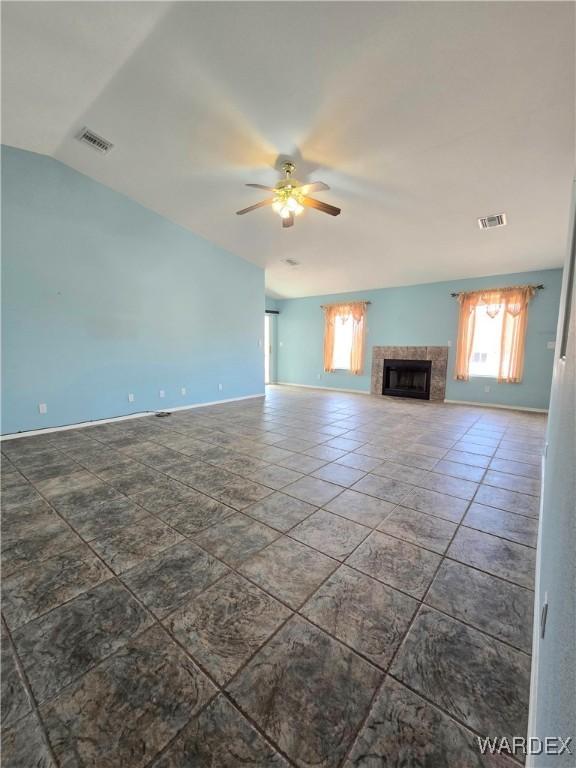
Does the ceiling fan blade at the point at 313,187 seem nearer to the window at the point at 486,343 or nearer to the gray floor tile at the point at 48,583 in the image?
the gray floor tile at the point at 48,583

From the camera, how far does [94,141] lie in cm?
338

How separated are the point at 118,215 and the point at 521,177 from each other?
5033 mm

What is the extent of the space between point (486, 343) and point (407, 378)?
1673 millimetres

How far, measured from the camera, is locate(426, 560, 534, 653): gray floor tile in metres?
1.26

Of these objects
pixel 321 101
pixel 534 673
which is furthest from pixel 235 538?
pixel 321 101

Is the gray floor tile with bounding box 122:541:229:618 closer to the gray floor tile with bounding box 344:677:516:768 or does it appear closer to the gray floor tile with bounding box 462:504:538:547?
the gray floor tile with bounding box 344:677:516:768

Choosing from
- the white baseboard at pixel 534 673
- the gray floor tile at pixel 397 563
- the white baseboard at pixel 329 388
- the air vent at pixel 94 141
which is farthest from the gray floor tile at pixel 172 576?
the white baseboard at pixel 329 388

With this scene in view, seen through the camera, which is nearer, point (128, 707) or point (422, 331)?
point (128, 707)

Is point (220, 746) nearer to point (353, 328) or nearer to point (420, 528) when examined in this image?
point (420, 528)

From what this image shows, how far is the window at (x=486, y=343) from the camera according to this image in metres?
5.84

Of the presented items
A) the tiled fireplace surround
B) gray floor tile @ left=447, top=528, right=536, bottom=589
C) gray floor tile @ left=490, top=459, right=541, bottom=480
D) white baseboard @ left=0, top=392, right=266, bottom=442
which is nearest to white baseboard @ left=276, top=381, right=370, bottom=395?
the tiled fireplace surround

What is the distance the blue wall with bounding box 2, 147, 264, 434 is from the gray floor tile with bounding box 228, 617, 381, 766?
4.12m

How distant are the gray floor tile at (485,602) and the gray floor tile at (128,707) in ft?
3.47

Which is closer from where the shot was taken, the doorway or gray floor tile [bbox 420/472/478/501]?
gray floor tile [bbox 420/472/478/501]
